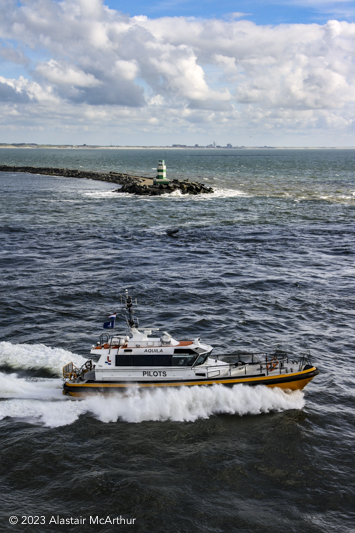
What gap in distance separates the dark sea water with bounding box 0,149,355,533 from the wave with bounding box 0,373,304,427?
67 millimetres

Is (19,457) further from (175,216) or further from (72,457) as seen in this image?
(175,216)

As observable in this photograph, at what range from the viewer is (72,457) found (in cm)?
1917

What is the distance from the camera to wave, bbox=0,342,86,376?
86.0 ft

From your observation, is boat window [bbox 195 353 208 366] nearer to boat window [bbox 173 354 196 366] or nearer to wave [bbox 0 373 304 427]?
boat window [bbox 173 354 196 366]

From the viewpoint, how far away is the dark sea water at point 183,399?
662 inches

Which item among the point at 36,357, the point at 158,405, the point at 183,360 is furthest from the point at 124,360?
the point at 36,357

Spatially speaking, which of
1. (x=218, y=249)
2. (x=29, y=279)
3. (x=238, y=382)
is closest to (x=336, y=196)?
(x=218, y=249)

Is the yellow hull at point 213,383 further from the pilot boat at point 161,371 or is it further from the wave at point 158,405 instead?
the wave at point 158,405

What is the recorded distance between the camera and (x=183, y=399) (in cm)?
2236

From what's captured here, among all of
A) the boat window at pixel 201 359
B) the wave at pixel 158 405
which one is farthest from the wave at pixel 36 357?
the boat window at pixel 201 359

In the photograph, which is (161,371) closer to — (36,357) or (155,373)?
(155,373)

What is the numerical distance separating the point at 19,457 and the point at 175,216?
2214 inches

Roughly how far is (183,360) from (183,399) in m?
1.88

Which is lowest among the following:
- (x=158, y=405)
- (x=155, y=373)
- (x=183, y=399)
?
(x=158, y=405)
